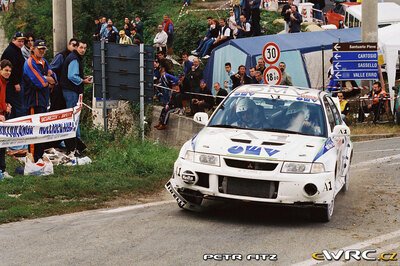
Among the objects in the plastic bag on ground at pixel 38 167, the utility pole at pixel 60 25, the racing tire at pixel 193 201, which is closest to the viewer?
the racing tire at pixel 193 201

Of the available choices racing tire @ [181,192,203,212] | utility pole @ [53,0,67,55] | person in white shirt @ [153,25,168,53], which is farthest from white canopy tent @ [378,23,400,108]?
racing tire @ [181,192,203,212]

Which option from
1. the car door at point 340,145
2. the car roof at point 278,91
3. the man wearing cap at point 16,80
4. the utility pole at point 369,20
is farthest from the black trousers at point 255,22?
the car roof at point 278,91

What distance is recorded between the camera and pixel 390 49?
3030 cm

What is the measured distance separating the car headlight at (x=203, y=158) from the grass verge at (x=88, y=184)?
1718 millimetres

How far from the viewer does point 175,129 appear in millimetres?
27391

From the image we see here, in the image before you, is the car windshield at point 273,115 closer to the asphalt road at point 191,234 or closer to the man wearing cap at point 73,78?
the asphalt road at point 191,234

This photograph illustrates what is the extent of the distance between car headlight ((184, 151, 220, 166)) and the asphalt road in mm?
734

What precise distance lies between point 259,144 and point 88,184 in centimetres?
313

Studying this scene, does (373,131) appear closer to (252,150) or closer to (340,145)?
(340,145)

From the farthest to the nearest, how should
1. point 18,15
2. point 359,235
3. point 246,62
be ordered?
1. point 18,15
2. point 246,62
3. point 359,235

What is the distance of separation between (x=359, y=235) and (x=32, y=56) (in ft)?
23.4

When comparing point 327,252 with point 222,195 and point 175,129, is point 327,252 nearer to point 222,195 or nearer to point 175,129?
point 222,195

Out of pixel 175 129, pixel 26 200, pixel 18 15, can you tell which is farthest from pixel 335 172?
pixel 18 15

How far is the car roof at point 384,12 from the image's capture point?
3791 centimetres
